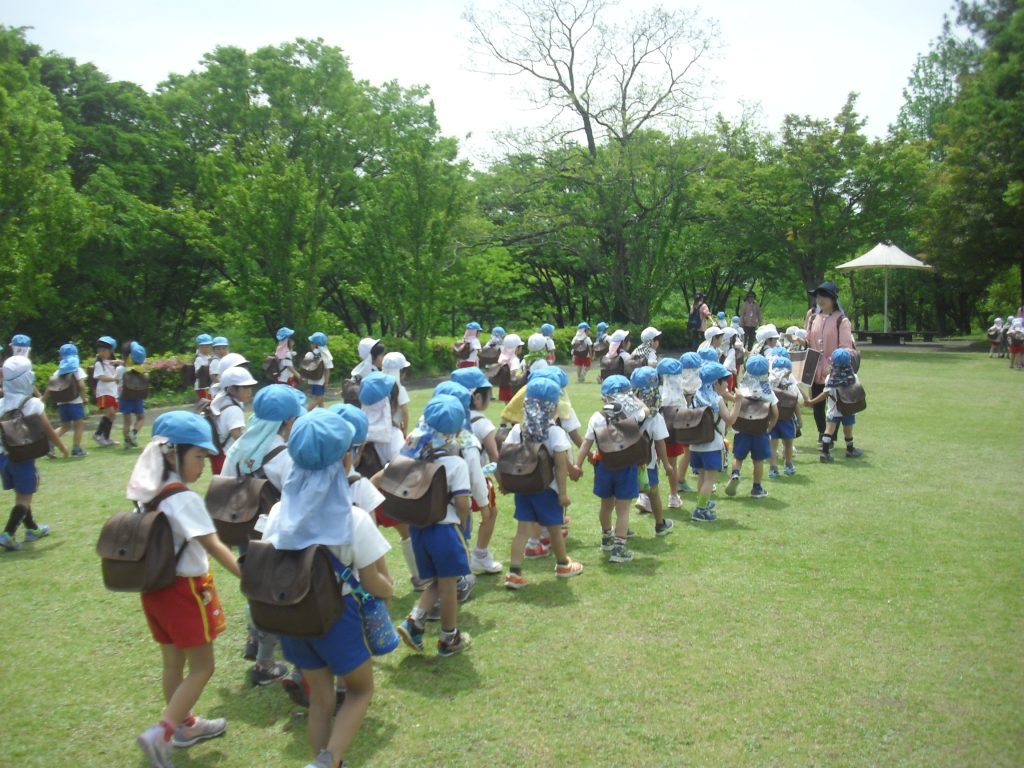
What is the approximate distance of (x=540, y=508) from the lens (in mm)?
5773

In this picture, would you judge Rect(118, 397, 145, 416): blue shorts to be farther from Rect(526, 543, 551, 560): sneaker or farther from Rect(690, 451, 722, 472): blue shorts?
Rect(690, 451, 722, 472): blue shorts

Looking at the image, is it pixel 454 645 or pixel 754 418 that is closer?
pixel 454 645

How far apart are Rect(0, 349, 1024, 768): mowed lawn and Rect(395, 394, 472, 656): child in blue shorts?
0.70ft

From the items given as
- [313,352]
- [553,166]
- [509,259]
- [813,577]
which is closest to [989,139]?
[553,166]

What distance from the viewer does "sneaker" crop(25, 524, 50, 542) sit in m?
7.52

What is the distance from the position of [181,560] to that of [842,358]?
8832 millimetres

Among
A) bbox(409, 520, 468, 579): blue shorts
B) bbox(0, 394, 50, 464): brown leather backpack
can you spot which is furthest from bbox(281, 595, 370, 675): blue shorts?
bbox(0, 394, 50, 464): brown leather backpack

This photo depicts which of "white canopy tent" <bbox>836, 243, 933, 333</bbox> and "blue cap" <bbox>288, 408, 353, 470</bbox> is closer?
"blue cap" <bbox>288, 408, 353, 470</bbox>

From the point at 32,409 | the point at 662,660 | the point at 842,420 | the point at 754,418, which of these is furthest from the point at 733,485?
the point at 32,409

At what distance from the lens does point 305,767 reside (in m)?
3.61

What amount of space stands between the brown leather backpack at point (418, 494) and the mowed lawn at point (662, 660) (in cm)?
99

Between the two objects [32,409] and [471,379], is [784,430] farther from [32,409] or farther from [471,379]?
[32,409]

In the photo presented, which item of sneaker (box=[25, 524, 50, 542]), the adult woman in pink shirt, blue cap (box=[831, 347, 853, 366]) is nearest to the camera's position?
sneaker (box=[25, 524, 50, 542])

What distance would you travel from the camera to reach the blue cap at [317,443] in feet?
10.7
